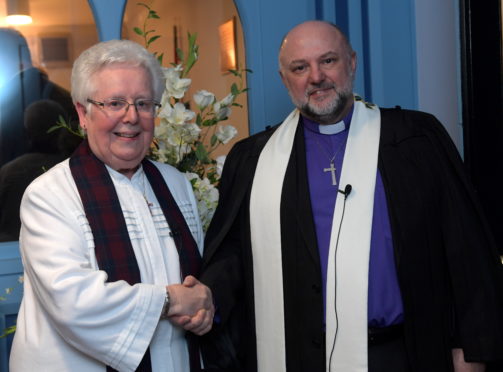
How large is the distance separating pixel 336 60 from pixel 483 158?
86 centimetres

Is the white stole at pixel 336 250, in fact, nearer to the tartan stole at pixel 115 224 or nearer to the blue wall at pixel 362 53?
the tartan stole at pixel 115 224

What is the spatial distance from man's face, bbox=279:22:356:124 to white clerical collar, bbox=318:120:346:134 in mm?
17

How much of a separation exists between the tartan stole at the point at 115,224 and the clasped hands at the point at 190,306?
0.07 meters

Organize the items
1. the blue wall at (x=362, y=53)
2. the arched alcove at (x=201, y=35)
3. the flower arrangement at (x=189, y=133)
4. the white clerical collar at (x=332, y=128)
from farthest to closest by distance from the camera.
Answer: the blue wall at (x=362, y=53)
the arched alcove at (x=201, y=35)
the white clerical collar at (x=332, y=128)
the flower arrangement at (x=189, y=133)

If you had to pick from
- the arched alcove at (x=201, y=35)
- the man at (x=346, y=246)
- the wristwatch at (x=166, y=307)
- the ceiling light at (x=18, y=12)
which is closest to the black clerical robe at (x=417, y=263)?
the man at (x=346, y=246)

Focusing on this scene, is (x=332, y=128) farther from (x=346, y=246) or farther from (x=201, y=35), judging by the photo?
(x=201, y=35)

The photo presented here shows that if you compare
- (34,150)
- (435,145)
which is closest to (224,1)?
(34,150)

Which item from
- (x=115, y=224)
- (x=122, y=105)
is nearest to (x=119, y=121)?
(x=122, y=105)

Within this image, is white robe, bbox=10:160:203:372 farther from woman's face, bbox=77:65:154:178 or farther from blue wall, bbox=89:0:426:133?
blue wall, bbox=89:0:426:133

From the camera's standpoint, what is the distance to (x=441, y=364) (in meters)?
2.20

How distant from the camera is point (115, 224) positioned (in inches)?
77.9

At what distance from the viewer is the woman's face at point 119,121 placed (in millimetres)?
1999

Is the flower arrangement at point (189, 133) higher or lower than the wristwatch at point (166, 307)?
higher

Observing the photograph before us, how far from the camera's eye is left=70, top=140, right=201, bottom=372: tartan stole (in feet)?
6.37
